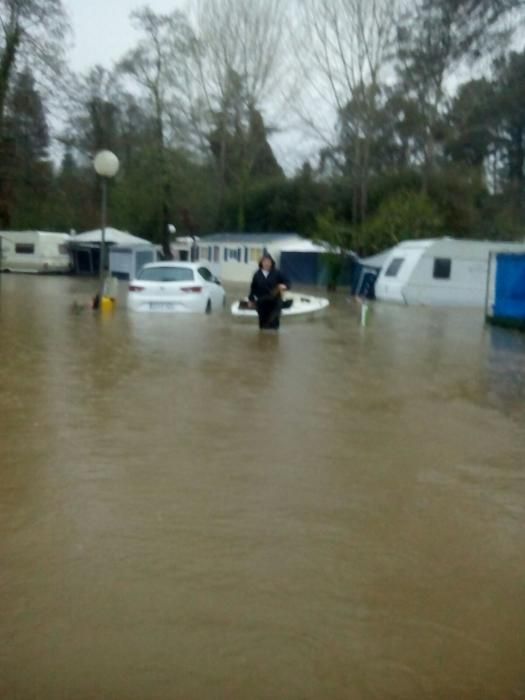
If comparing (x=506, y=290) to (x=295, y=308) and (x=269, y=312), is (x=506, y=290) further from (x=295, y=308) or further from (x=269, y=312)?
(x=269, y=312)

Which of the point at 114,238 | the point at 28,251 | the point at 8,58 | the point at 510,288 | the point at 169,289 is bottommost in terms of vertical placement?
the point at 28,251

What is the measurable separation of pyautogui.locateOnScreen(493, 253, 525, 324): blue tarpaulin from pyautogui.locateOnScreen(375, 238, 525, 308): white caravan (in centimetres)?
753

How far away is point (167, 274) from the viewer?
22.2 meters

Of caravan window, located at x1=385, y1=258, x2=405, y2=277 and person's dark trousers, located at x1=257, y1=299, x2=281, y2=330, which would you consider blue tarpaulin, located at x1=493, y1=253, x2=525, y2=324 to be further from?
caravan window, located at x1=385, y1=258, x2=405, y2=277

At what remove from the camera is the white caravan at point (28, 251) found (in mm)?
58553

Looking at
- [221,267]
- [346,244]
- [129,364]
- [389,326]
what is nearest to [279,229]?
[221,267]

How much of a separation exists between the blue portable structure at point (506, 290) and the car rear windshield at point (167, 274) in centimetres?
790

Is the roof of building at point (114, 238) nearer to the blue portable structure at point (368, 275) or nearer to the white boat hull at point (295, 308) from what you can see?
the blue portable structure at point (368, 275)

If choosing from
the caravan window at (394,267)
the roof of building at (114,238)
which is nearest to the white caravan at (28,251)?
the roof of building at (114,238)

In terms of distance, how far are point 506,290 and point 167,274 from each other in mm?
8539

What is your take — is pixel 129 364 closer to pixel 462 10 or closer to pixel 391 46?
pixel 462 10

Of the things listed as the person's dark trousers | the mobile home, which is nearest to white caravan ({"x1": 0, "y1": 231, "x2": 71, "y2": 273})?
the mobile home

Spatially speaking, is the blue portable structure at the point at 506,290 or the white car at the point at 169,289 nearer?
the white car at the point at 169,289

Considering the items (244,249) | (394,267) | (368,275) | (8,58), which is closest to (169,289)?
(394,267)
